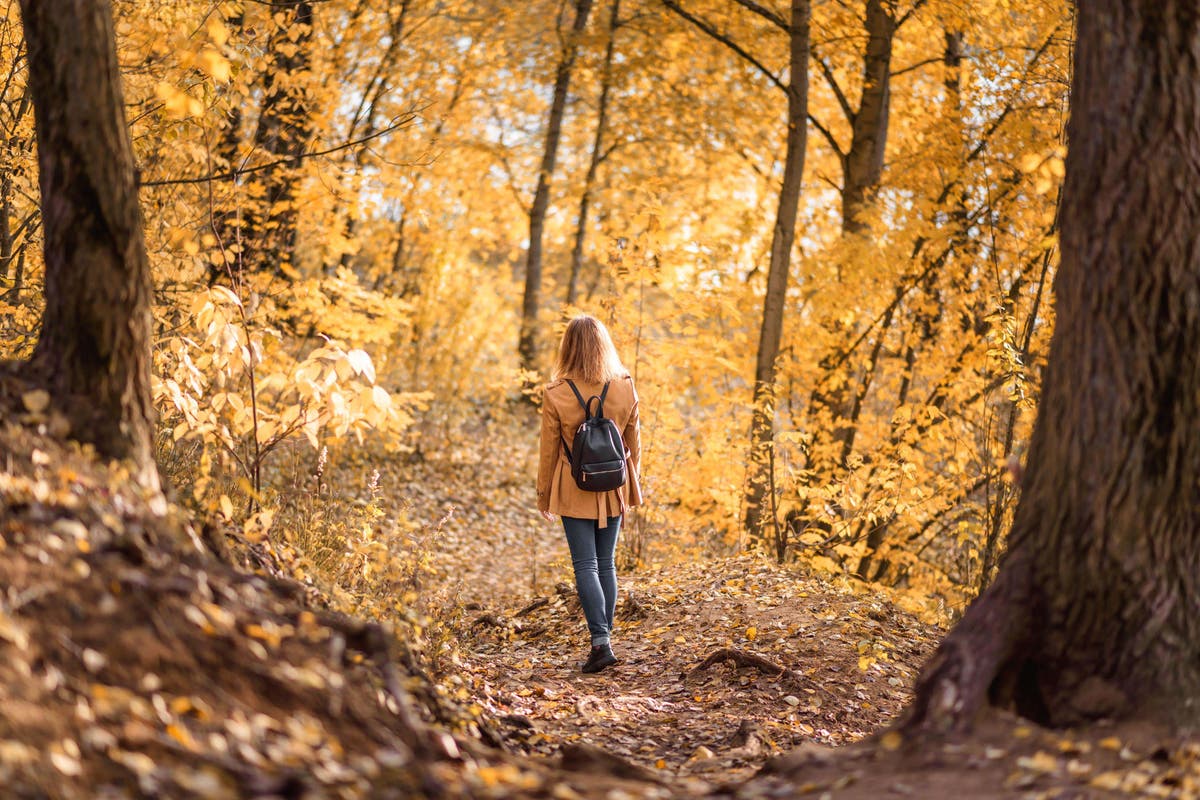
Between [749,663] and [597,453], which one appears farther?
[749,663]

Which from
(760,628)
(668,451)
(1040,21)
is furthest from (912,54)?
(760,628)

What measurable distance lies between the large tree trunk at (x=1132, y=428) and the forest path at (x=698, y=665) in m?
1.26

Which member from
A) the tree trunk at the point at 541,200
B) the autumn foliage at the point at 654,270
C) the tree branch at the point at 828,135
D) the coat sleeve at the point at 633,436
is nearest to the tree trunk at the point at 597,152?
the autumn foliage at the point at 654,270

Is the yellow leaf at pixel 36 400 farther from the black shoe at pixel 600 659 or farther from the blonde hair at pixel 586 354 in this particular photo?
the black shoe at pixel 600 659

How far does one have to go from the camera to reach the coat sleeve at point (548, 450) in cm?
522

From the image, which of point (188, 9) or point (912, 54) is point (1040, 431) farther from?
point (912, 54)

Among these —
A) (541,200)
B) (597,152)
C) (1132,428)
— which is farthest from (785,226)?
(597,152)

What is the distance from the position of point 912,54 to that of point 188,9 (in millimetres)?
8151

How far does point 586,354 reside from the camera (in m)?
5.17

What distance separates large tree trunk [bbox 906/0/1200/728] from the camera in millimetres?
3014

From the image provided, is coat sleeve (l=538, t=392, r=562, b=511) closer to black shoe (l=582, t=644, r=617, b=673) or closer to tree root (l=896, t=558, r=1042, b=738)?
black shoe (l=582, t=644, r=617, b=673)

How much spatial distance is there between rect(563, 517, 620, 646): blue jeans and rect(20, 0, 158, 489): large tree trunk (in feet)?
8.54

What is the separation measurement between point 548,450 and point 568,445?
0.12 metres

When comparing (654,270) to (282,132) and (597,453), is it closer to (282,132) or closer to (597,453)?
(282,132)
